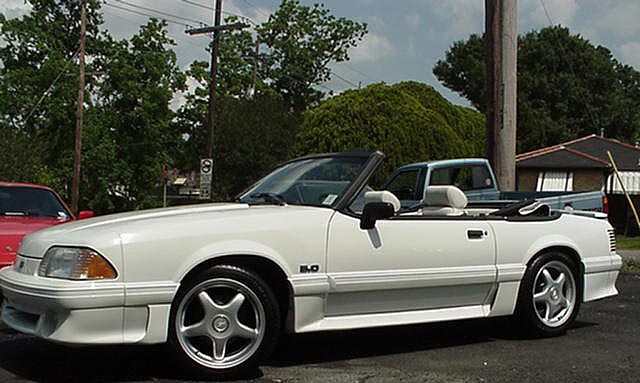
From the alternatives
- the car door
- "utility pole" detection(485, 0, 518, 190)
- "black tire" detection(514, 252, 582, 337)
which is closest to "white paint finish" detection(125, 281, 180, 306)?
the car door

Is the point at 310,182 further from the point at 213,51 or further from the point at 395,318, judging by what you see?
the point at 213,51

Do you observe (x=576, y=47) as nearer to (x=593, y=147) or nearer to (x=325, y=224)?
(x=593, y=147)

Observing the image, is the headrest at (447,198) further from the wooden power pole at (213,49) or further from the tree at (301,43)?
the tree at (301,43)

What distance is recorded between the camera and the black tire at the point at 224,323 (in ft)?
16.2

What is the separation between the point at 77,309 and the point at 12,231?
3462mm

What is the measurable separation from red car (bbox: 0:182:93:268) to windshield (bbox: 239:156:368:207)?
9.25 feet

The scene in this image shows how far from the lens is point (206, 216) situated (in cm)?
527

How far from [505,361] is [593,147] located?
38101 mm

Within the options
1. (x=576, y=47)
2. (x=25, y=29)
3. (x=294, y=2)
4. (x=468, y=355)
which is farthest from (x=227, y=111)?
(x=468, y=355)

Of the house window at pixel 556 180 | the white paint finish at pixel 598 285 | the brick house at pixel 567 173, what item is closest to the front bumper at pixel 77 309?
the white paint finish at pixel 598 285

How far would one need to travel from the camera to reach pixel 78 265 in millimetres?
4711

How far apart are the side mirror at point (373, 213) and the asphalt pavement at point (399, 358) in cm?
94

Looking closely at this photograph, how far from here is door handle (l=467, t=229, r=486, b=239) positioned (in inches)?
238

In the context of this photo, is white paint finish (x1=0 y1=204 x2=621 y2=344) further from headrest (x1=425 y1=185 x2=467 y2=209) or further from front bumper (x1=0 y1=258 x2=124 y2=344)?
headrest (x1=425 y1=185 x2=467 y2=209)
